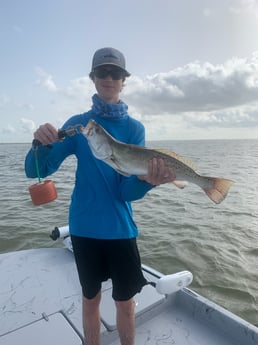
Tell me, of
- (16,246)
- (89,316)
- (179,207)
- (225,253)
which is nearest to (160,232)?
(225,253)

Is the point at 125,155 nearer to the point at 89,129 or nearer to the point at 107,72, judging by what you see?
the point at 89,129

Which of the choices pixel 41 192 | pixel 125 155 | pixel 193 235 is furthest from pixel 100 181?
pixel 193 235

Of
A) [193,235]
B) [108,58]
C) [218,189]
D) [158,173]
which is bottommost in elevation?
[193,235]

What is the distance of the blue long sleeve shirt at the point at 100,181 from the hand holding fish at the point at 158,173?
0.15 m

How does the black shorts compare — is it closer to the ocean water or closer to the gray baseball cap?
the gray baseball cap

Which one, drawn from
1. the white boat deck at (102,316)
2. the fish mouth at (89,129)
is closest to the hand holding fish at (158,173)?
the fish mouth at (89,129)

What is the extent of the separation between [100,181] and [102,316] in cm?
203

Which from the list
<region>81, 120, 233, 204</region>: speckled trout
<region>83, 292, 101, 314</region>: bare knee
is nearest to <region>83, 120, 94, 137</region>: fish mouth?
<region>81, 120, 233, 204</region>: speckled trout

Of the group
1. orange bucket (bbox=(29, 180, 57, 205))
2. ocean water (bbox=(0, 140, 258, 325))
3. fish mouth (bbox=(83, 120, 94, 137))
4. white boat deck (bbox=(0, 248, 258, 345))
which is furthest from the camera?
ocean water (bbox=(0, 140, 258, 325))

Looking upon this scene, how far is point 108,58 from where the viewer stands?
3154 millimetres

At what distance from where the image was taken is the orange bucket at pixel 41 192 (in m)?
3.44

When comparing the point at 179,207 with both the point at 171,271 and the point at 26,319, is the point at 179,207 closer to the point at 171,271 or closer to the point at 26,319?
the point at 171,271

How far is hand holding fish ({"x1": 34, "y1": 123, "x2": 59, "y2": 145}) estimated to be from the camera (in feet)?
9.47

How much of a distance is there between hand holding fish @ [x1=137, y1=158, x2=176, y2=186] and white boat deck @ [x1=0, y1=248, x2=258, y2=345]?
6.96 feet
